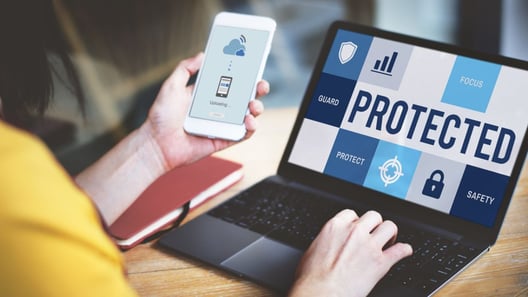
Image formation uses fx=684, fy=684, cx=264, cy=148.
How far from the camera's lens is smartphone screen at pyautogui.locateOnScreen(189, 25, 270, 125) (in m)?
1.20

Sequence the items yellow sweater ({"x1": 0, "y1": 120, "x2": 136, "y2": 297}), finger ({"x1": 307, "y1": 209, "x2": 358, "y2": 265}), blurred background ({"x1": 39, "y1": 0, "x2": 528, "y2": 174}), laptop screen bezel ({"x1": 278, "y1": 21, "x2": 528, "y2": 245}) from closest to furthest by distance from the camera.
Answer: yellow sweater ({"x1": 0, "y1": 120, "x2": 136, "y2": 297}), finger ({"x1": 307, "y1": 209, "x2": 358, "y2": 265}), laptop screen bezel ({"x1": 278, "y1": 21, "x2": 528, "y2": 245}), blurred background ({"x1": 39, "y1": 0, "x2": 528, "y2": 174})

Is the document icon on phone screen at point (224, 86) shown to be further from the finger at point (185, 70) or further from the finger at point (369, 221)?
the finger at point (369, 221)

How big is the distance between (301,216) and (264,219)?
0.21ft

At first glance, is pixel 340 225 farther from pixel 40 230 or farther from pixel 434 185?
pixel 40 230

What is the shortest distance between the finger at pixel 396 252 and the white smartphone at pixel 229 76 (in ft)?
1.16

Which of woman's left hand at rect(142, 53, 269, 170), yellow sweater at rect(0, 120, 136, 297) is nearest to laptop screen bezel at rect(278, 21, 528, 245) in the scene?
woman's left hand at rect(142, 53, 269, 170)

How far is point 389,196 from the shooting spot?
3.74 feet

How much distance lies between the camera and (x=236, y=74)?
3.95 feet

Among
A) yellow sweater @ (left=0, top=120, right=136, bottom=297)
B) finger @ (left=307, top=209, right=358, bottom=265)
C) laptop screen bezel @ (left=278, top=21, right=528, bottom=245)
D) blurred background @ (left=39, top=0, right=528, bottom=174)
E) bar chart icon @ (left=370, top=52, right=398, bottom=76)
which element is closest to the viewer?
yellow sweater @ (left=0, top=120, right=136, bottom=297)

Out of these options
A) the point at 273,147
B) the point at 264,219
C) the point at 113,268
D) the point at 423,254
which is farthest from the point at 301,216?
the point at 113,268

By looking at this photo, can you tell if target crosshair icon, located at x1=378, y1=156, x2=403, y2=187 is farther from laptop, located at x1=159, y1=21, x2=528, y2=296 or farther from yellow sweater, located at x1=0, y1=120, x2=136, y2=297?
yellow sweater, located at x1=0, y1=120, x2=136, y2=297

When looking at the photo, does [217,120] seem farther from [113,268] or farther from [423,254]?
[113,268]

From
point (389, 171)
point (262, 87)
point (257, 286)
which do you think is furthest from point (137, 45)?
point (257, 286)

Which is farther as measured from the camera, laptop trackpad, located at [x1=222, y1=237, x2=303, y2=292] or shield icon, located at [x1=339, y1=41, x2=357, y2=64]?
shield icon, located at [x1=339, y1=41, x2=357, y2=64]
